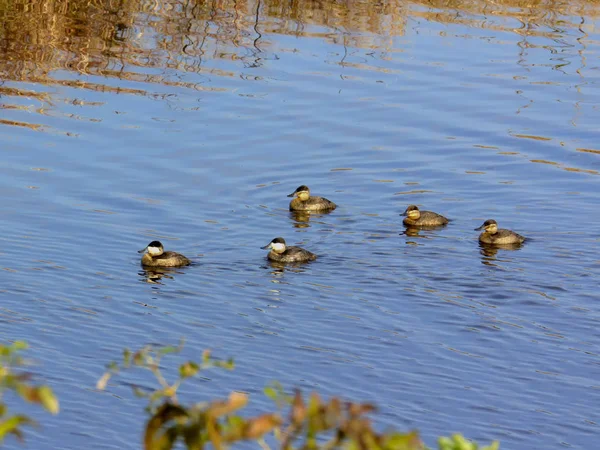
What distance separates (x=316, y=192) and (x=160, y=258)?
3.79 metres

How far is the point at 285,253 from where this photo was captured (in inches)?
516

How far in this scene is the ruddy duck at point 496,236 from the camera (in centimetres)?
1343

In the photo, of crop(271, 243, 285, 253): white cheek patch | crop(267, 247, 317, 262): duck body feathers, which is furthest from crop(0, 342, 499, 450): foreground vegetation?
crop(271, 243, 285, 253): white cheek patch

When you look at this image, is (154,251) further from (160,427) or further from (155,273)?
(160,427)

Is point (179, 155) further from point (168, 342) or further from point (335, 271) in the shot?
point (168, 342)

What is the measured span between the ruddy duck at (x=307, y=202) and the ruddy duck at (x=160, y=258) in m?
2.42

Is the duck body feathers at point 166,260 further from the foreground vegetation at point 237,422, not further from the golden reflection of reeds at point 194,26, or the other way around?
the foreground vegetation at point 237,422

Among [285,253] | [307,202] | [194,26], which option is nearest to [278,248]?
[285,253]

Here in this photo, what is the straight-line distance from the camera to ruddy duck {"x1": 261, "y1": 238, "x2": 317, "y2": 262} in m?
13.0

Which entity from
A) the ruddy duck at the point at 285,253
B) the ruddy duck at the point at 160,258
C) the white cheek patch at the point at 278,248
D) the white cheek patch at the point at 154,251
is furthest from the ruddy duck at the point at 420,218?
the white cheek patch at the point at 154,251

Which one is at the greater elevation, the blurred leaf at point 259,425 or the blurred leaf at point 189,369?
the blurred leaf at point 189,369

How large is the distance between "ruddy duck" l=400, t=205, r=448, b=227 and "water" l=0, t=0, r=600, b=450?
0.75ft

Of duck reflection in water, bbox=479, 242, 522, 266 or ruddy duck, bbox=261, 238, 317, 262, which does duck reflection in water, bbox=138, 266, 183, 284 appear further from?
duck reflection in water, bbox=479, 242, 522, 266

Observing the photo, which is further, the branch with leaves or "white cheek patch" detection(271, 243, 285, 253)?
"white cheek patch" detection(271, 243, 285, 253)
